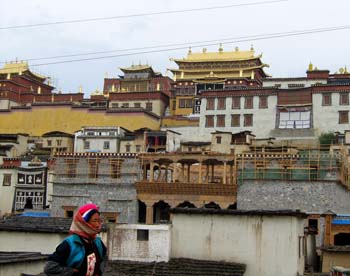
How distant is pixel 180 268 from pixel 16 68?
61.4m

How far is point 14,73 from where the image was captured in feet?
238

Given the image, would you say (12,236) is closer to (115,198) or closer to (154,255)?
(154,255)

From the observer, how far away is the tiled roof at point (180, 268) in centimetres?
1723

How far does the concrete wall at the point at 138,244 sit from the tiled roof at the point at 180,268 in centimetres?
46

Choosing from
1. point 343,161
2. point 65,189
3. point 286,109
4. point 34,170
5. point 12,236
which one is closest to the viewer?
point 12,236

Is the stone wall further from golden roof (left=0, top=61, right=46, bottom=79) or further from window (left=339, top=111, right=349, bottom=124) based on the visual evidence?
golden roof (left=0, top=61, right=46, bottom=79)

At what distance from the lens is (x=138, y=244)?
1917cm

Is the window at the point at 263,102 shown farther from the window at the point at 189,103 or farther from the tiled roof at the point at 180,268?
the tiled roof at the point at 180,268

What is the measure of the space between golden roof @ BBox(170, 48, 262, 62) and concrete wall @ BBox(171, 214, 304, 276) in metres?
47.4

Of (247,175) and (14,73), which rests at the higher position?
(14,73)

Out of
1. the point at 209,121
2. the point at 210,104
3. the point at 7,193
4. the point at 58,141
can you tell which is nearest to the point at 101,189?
the point at 7,193

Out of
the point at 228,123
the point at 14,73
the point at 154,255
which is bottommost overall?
the point at 154,255

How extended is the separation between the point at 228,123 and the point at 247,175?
57.0ft

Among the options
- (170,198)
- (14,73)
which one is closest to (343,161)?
(170,198)
